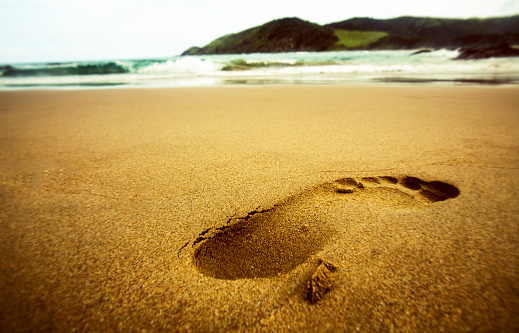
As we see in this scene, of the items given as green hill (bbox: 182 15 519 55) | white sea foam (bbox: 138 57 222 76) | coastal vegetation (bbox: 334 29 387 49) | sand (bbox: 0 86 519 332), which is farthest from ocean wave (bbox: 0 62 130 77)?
coastal vegetation (bbox: 334 29 387 49)

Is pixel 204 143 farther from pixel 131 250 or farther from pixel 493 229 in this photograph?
pixel 493 229

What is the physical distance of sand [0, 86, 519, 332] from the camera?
0.63 meters

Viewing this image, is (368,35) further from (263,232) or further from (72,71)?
(263,232)

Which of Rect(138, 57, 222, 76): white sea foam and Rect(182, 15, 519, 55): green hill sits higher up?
Rect(182, 15, 519, 55): green hill

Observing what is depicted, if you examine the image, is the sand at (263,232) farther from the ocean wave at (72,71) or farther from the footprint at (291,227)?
the ocean wave at (72,71)

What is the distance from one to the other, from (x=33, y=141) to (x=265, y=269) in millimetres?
2278

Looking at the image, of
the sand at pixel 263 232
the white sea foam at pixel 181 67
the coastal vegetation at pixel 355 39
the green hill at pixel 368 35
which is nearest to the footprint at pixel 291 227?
the sand at pixel 263 232

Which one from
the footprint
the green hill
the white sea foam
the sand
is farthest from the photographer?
the green hill

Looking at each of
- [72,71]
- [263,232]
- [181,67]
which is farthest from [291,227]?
[72,71]

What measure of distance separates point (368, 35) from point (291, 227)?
63.8 metres

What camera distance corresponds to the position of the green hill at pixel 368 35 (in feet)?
133

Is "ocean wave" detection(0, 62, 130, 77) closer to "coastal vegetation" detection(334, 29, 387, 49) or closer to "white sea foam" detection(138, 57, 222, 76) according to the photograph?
"white sea foam" detection(138, 57, 222, 76)

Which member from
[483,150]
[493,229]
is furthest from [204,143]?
[483,150]

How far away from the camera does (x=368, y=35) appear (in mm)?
52656
